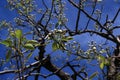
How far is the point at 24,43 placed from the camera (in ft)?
5.35

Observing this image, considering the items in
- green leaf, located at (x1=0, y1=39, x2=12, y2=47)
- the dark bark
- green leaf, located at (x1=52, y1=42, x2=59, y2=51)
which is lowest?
green leaf, located at (x1=0, y1=39, x2=12, y2=47)

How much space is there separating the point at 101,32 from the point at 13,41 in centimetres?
610

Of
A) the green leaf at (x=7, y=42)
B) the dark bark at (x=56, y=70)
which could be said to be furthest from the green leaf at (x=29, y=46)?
the dark bark at (x=56, y=70)

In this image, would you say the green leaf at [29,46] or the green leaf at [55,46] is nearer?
the green leaf at [29,46]

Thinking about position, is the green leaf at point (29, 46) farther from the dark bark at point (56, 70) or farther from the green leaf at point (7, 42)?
the dark bark at point (56, 70)

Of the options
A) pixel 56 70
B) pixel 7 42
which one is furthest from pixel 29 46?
pixel 56 70

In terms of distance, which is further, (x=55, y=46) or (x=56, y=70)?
(x=56, y=70)

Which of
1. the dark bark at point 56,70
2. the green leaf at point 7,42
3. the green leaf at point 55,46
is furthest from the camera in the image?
the dark bark at point 56,70

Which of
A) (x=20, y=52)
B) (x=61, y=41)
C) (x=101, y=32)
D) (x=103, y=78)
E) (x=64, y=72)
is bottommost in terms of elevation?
(x=20, y=52)

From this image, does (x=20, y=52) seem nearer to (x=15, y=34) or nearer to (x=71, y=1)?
(x=15, y=34)

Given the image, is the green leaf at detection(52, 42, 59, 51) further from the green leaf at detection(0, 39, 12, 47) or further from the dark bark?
the dark bark

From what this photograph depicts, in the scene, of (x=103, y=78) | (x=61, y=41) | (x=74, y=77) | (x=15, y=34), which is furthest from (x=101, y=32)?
(x=15, y=34)

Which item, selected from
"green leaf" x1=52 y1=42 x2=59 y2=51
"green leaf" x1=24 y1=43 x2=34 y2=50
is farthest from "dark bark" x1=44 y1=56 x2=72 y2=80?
"green leaf" x1=24 y1=43 x2=34 y2=50

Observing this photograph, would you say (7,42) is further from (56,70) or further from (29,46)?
(56,70)
